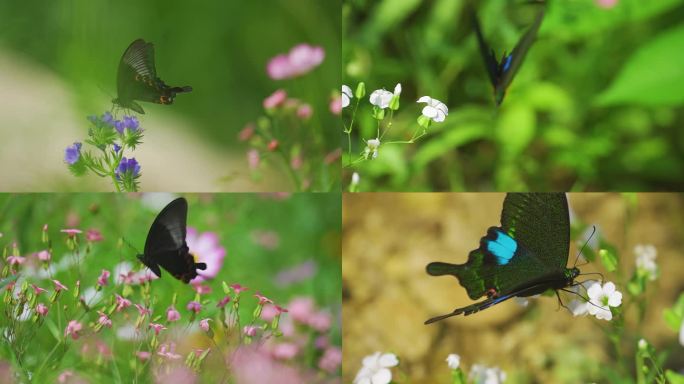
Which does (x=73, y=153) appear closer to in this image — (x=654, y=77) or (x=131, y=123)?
(x=131, y=123)

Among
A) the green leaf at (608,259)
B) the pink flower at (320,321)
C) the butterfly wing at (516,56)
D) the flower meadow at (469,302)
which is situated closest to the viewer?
the green leaf at (608,259)

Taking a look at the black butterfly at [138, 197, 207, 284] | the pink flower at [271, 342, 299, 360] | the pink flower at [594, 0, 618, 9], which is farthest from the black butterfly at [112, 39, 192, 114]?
the pink flower at [594, 0, 618, 9]

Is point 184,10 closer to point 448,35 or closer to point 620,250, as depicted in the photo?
point 448,35

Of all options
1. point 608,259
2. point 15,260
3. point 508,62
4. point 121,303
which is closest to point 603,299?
point 608,259

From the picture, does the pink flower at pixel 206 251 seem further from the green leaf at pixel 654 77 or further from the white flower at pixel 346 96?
the green leaf at pixel 654 77

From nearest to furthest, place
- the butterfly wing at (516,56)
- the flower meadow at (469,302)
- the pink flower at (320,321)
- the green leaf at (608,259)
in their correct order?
the green leaf at (608,259) → the butterfly wing at (516,56) → the pink flower at (320,321) → the flower meadow at (469,302)

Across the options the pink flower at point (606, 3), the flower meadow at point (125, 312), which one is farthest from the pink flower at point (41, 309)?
the pink flower at point (606, 3)

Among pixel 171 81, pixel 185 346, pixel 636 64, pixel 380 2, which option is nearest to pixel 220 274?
pixel 185 346
